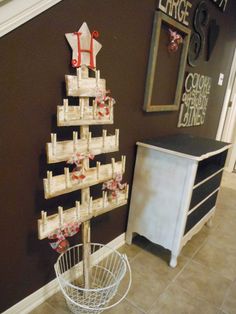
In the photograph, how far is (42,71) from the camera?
108cm

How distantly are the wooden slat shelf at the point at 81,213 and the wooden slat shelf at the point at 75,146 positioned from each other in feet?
0.88

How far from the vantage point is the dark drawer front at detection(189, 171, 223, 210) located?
Answer: 1.72 m

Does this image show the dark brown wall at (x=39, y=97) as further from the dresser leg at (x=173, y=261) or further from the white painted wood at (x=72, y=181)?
the dresser leg at (x=173, y=261)

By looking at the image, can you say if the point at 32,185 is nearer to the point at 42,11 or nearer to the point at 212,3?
the point at 42,11

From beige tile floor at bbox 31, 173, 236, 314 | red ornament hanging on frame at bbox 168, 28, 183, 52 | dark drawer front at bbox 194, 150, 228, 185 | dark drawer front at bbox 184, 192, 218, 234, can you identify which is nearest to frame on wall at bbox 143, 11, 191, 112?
red ornament hanging on frame at bbox 168, 28, 183, 52

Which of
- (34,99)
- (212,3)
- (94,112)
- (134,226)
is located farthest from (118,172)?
(212,3)

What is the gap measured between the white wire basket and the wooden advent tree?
25 centimetres

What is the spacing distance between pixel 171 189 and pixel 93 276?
0.75m

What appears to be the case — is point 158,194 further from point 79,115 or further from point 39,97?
point 39,97

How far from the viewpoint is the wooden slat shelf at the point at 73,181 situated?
1.07 metres

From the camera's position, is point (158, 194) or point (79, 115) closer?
point (79, 115)

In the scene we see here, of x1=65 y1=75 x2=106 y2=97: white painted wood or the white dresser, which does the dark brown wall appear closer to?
x1=65 y1=75 x2=106 y2=97: white painted wood

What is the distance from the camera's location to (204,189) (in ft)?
6.17

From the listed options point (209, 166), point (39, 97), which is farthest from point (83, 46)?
point (209, 166)
